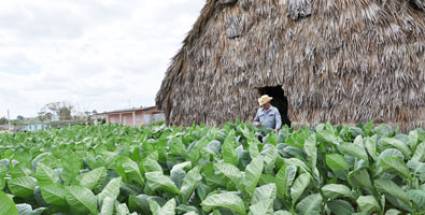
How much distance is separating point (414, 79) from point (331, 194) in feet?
26.7

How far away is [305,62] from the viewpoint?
10078 mm

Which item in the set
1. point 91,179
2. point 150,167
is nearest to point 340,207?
point 150,167

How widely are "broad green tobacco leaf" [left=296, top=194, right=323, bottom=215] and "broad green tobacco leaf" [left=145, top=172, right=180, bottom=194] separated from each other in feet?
1.27

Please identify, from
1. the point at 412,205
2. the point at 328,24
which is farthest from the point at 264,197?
the point at 328,24

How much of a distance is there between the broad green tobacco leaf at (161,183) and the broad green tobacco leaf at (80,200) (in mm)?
237

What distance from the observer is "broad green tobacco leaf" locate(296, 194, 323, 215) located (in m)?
1.28

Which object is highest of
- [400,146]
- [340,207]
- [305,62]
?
[305,62]

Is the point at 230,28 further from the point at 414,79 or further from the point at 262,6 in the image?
the point at 414,79

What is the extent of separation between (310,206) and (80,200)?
2.18ft

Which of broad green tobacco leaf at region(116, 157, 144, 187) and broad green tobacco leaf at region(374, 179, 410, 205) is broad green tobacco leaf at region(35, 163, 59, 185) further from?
broad green tobacco leaf at region(374, 179, 410, 205)

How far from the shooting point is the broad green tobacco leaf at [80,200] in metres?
1.21

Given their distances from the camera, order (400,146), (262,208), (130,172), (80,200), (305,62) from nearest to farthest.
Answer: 1. (262,208)
2. (80,200)
3. (130,172)
4. (400,146)
5. (305,62)

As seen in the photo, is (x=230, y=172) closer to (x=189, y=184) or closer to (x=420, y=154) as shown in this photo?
(x=189, y=184)

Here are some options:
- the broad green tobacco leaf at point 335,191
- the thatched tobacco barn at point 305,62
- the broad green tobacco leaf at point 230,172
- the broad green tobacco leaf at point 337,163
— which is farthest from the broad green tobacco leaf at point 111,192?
the thatched tobacco barn at point 305,62
